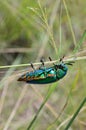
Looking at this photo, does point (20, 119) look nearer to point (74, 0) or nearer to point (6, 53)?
point (6, 53)

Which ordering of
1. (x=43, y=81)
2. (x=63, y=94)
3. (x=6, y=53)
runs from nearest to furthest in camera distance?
1. (x=43, y=81)
2. (x=63, y=94)
3. (x=6, y=53)

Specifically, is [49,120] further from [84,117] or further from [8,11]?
[8,11]

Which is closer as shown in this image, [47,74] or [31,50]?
[47,74]

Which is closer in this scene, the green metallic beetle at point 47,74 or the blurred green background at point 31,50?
the green metallic beetle at point 47,74

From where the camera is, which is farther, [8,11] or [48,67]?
[8,11]

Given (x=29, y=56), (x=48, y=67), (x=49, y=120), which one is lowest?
(x=49, y=120)

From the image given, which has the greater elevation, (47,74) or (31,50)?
(47,74)

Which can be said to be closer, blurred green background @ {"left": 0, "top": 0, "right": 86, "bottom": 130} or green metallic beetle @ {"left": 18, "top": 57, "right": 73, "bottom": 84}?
green metallic beetle @ {"left": 18, "top": 57, "right": 73, "bottom": 84}

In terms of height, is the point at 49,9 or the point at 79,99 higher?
the point at 49,9

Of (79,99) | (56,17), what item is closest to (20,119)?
(79,99)

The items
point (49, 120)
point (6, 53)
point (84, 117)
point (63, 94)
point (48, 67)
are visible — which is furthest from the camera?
point (6, 53)
